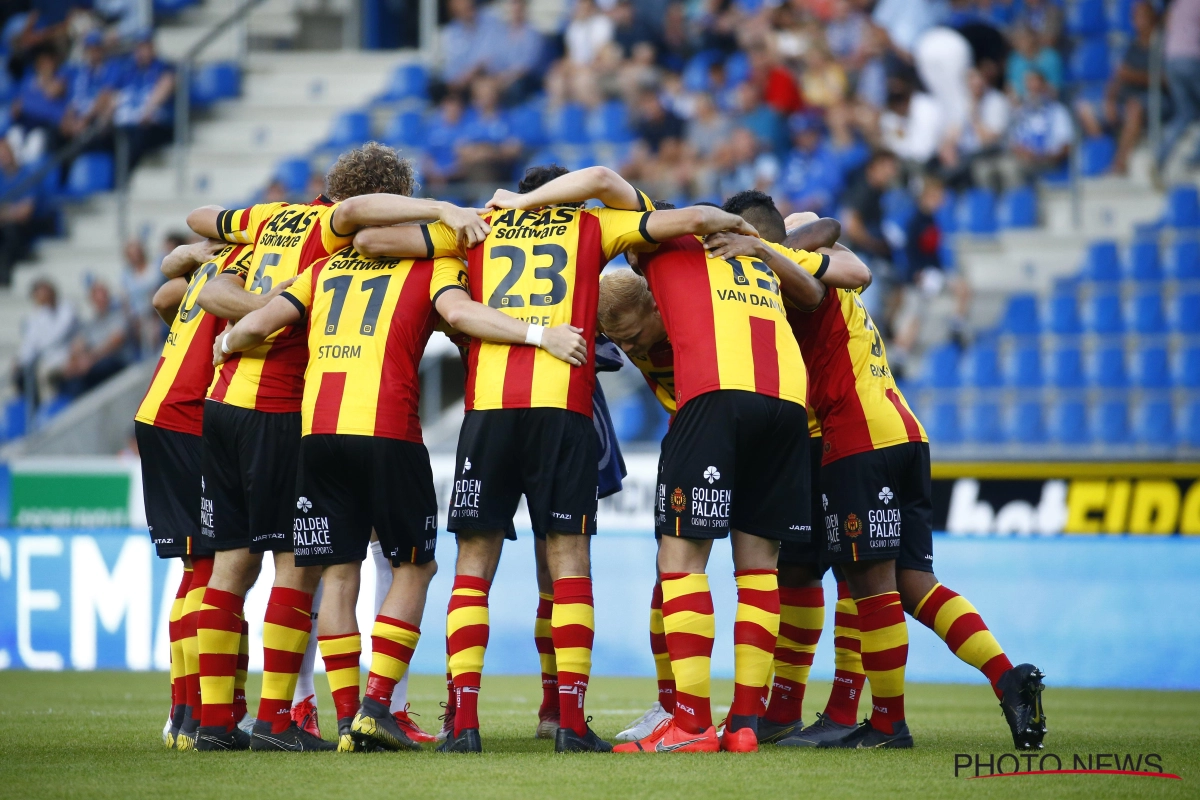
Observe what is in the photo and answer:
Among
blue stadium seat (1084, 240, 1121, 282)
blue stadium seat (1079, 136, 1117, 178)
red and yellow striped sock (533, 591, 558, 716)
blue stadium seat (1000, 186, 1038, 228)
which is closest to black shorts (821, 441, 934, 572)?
red and yellow striped sock (533, 591, 558, 716)

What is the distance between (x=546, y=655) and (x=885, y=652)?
1573 mm

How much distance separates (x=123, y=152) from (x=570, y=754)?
14958 millimetres

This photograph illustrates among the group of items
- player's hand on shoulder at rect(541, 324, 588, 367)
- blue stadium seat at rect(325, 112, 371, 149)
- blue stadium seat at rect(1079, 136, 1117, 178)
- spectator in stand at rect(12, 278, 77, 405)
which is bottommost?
player's hand on shoulder at rect(541, 324, 588, 367)

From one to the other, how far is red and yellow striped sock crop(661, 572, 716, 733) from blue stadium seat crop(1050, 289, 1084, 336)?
30.2 feet

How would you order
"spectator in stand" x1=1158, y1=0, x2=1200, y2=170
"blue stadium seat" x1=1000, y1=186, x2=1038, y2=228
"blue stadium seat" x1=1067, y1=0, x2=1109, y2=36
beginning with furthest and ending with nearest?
"blue stadium seat" x1=1067, y1=0, x2=1109, y2=36, "blue stadium seat" x1=1000, y1=186, x2=1038, y2=228, "spectator in stand" x1=1158, y1=0, x2=1200, y2=170

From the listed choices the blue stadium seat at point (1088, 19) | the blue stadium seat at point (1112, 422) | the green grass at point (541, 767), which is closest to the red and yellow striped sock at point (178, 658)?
the green grass at point (541, 767)

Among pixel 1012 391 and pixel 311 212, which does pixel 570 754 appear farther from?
pixel 1012 391

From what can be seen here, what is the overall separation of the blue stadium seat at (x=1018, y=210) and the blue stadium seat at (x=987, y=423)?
2982 millimetres

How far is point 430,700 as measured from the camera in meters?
8.66

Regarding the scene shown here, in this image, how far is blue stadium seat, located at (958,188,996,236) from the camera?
15.1 m

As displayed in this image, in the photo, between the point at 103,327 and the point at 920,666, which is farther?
the point at 103,327

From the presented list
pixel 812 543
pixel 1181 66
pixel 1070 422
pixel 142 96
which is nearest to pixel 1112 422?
pixel 1070 422

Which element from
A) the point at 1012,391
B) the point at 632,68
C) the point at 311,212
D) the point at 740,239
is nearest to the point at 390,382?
the point at 311,212

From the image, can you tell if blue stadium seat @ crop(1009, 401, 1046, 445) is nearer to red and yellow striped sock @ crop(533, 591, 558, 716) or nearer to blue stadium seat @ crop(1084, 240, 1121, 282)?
blue stadium seat @ crop(1084, 240, 1121, 282)
